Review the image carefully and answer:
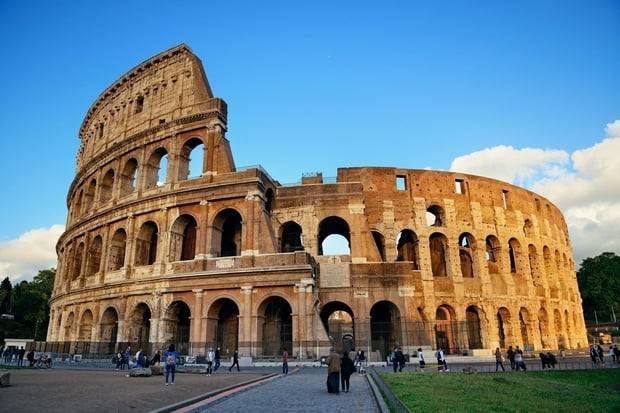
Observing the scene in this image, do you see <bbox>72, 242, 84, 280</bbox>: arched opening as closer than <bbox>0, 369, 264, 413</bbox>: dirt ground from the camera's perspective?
No

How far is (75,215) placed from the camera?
33750 mm

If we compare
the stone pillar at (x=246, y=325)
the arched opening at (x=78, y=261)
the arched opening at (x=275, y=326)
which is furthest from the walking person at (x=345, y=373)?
the arched opening at (x=78, y=261)

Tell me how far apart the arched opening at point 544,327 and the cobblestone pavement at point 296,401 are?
26.3m

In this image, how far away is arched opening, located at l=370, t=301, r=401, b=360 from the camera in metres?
24.4

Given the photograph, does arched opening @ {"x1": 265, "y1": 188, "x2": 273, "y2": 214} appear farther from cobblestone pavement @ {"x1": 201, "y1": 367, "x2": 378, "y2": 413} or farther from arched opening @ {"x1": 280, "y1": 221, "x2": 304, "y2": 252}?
cobblestone pavement @ {"x1": 201, "y1": 367, "x2": 378, "y2": 413}

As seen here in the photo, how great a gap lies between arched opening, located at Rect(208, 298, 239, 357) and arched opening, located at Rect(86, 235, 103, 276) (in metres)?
10.4

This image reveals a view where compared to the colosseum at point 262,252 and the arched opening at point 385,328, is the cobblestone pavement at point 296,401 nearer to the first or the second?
the colosseum at point 262,252

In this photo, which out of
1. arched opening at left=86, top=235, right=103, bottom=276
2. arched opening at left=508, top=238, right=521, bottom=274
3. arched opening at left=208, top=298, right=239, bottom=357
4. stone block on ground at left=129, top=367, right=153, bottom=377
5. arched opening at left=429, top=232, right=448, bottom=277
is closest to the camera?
stone block on ground at left=129, top=367, right=153, bottom=377

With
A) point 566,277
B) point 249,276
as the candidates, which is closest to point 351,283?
point 249,276

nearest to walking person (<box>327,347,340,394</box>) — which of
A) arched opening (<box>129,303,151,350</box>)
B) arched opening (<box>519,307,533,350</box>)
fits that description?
arched opening (<box>129,303,151,350</box>)

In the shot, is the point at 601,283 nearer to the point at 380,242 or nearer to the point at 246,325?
the point at 380,242

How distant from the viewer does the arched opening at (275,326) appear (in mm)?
21906

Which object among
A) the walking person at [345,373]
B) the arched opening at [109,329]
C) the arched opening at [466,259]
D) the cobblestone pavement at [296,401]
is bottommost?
the cobblestone pavement at [296,401]

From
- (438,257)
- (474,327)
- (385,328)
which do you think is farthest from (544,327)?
(385,328)
